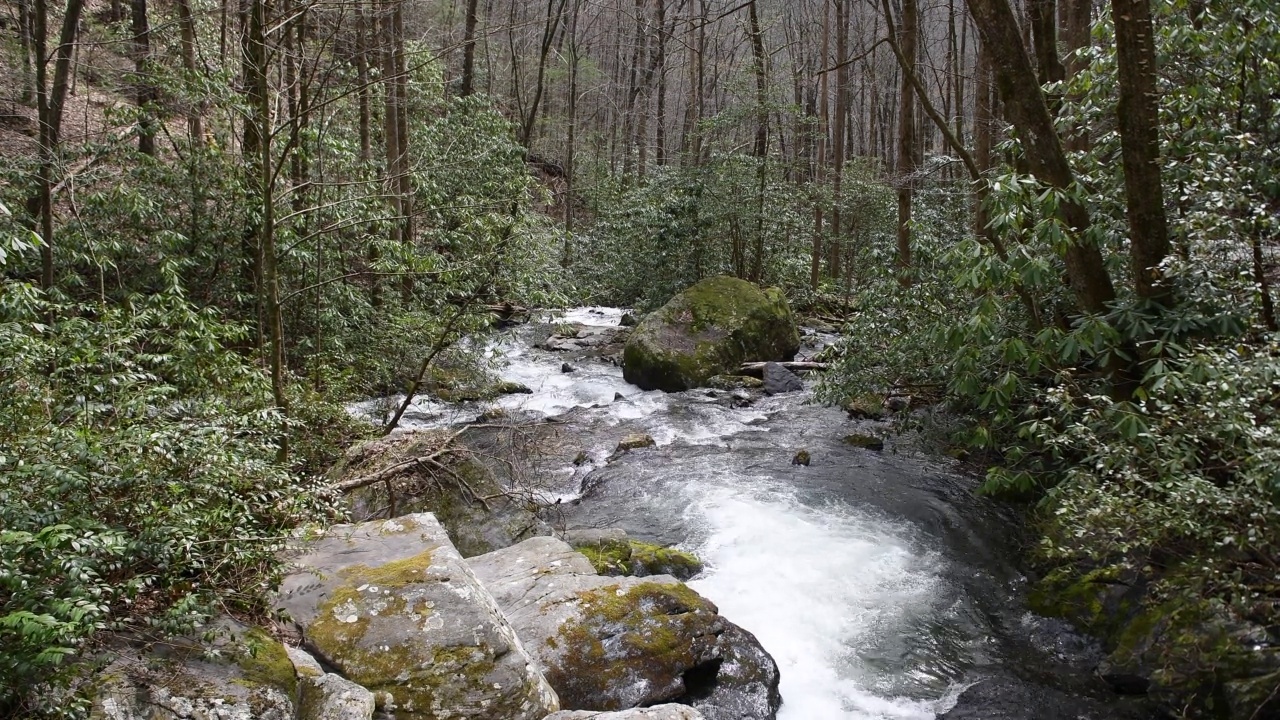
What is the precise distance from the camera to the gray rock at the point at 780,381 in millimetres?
13445

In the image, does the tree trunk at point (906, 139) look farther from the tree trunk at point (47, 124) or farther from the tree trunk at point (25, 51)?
the tree trunk at point (25, 51)

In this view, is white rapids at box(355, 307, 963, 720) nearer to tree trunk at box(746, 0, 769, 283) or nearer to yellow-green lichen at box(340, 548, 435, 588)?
yellow-green lichen at box(340, 548, 435, 588)

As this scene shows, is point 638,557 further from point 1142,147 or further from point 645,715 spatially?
point 1142,147

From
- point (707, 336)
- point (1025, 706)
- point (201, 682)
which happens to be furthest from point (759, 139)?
point (201, 682)

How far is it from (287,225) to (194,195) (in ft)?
3.78

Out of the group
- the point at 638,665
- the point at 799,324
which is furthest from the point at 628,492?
the point at 799,324

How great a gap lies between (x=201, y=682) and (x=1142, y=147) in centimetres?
643

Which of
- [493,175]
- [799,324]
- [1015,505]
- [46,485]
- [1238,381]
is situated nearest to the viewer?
[46,485]

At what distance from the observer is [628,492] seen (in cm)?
909

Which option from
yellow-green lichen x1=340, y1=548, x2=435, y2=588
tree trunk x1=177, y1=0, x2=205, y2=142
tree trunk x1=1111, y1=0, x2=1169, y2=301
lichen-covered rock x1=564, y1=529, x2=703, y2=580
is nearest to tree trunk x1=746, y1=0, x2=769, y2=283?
tree trunk x1=177, y1=0, x2=205, y2=142

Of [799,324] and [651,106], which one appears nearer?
[799,324]

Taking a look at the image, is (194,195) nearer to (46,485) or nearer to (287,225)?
(287,225)

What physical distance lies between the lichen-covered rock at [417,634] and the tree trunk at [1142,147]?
487 cm

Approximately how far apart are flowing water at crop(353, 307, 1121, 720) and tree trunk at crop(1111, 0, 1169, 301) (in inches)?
114
